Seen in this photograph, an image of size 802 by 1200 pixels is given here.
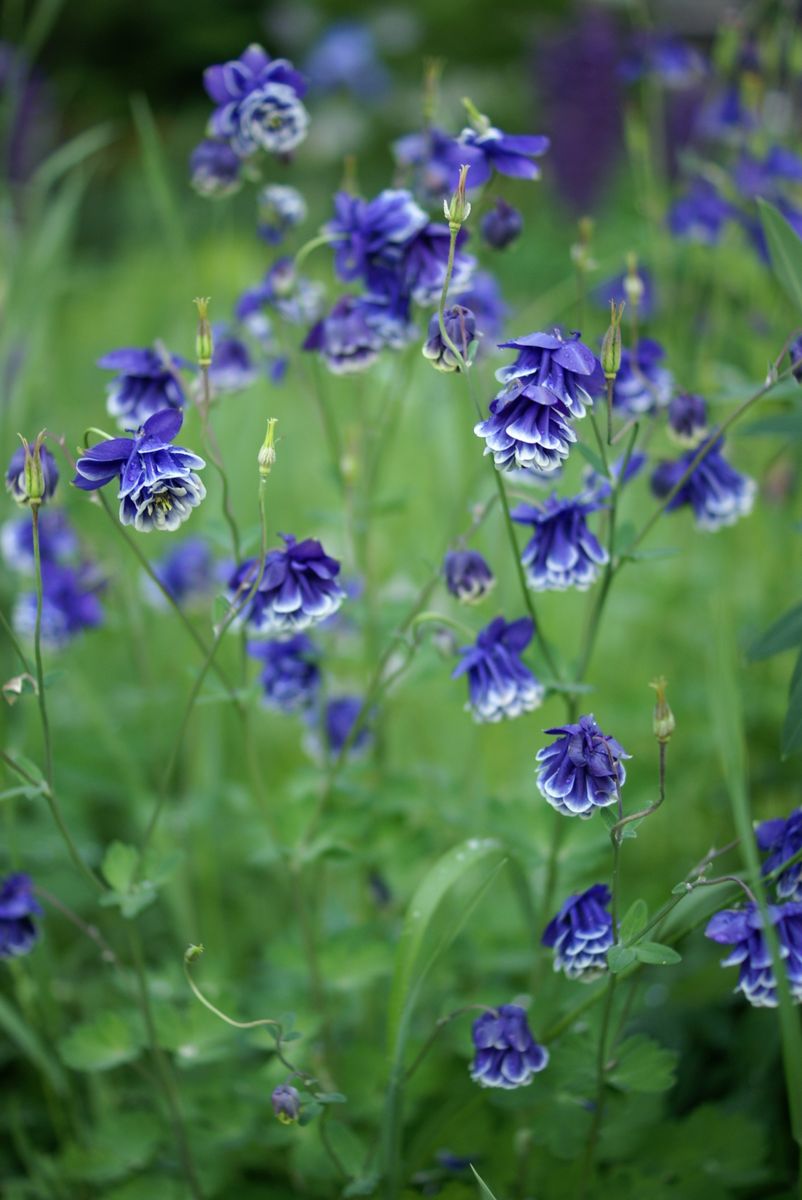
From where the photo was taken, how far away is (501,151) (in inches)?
51.8

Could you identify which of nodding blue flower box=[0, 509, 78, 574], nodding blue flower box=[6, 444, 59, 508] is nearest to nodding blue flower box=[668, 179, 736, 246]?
nodding blue flower box=[0, 509, 78, 574]

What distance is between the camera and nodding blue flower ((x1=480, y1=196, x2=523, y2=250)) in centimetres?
142

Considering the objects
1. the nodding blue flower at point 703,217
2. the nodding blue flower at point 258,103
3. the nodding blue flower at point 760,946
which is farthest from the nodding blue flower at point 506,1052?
the nodding blue flower at point 703,217

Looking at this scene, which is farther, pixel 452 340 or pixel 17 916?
pixel 17 916

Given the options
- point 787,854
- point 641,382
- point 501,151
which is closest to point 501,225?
point 501,151

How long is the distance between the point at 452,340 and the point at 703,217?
1.32 m

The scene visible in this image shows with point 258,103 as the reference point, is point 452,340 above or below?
below

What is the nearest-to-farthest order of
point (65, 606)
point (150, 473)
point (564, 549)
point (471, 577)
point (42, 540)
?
point (150, 473)
point (564, 549)
point (471, 577)
point (65, 606)
point (42, 540)

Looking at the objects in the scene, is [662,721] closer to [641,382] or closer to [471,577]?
[471,577]

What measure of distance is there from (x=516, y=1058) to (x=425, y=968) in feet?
0.43

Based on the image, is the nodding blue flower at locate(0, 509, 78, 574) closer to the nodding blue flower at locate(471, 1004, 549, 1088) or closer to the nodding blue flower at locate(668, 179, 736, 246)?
the nodding blue flower at locate(471, 1004, 549, 1088)

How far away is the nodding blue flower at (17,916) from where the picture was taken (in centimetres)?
133

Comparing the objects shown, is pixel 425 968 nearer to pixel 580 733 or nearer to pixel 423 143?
pixel 580 733

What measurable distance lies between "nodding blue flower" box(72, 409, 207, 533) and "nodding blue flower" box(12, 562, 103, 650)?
70 centimetres
